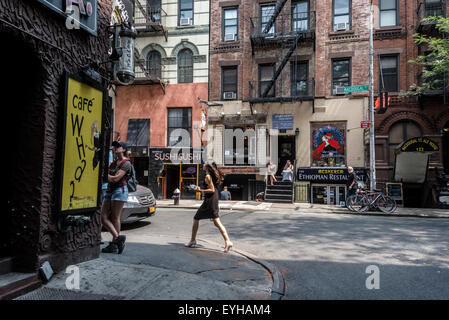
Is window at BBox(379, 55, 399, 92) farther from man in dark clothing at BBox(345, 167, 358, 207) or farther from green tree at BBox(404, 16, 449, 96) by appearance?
man in dark clothing at BBox(345, 167, 358, 207)

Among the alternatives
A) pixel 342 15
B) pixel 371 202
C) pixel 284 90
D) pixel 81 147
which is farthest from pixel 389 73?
pixel 81 147

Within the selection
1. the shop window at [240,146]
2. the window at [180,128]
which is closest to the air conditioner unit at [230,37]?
the window at [180,128]

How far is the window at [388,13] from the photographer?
695 inches

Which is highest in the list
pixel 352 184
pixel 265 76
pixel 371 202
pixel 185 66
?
pixel 185 66

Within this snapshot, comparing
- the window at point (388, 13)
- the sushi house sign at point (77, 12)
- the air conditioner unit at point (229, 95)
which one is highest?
the window at point (388, 13)

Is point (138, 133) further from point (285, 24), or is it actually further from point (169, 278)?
point (169, 278)

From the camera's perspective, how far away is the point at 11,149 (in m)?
3.98

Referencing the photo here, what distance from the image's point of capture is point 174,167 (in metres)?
19.9

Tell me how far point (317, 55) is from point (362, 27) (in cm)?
287

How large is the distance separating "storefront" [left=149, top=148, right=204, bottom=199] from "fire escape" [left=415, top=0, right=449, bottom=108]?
43.0 ft

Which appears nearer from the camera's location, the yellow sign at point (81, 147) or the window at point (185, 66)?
the yellow sign at point (81, 147)

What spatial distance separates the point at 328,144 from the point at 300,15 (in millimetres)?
8051

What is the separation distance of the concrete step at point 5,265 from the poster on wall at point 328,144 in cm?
1646

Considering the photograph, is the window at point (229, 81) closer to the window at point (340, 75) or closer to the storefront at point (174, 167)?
the storefront at point (174, 167)
